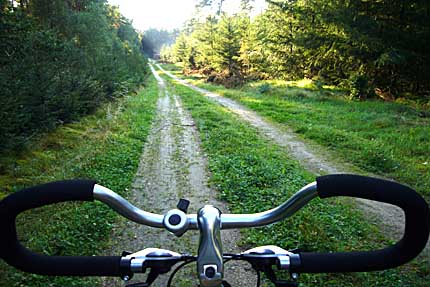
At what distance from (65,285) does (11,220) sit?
8.14 feet

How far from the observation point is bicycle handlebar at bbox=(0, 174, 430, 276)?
4.33 ft

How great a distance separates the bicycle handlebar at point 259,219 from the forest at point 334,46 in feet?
30.9

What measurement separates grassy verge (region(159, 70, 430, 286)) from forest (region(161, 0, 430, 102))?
5.21 m

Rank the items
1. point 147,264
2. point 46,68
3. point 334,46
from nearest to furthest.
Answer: point 147,264, point 46,68, point 334,46

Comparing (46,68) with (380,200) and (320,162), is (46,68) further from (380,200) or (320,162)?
(380,200)

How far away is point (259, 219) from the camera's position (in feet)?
4.96

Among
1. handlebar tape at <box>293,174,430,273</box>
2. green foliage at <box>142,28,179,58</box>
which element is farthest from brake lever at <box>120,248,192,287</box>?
green foliage at <box>142,28,179,58</box>

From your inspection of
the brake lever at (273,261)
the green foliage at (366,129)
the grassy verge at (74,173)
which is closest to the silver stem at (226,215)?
the brake lever at (273,261)

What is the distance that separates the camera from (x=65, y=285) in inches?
135

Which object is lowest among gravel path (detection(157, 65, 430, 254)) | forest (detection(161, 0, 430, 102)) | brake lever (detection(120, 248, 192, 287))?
gravel path (detection(157, 65, 430, 254))

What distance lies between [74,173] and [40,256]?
18.4ft

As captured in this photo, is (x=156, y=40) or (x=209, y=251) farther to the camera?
(x=156, y=40)

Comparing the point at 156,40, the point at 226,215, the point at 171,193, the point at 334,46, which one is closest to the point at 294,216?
the point at 171,193

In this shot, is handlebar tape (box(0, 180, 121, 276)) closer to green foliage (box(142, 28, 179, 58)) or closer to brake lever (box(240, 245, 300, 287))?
brake lever (box(240, 245, 300, 287))
